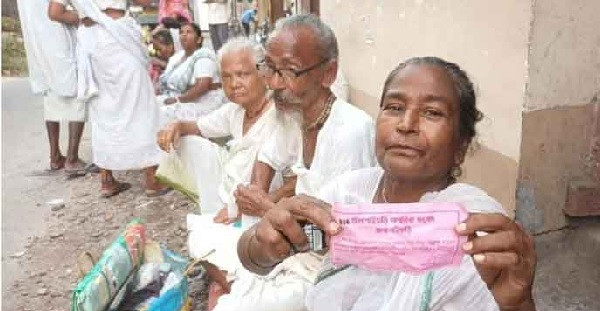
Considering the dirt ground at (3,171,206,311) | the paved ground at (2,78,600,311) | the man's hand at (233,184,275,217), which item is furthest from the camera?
the dirt ground at (3,171,206,311)

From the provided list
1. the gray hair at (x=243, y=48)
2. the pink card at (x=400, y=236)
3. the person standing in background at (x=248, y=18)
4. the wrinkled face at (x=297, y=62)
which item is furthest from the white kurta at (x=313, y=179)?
the person standing in background at (x=248, y=18)

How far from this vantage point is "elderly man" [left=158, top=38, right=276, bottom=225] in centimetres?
282

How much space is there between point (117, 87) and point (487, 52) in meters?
3.04

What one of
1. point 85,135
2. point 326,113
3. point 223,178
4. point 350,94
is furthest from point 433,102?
point 85,135

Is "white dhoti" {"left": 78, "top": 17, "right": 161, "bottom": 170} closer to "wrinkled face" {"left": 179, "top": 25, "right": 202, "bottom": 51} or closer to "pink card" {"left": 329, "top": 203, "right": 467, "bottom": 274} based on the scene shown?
"wrinkled face" {"left": 179, "top": 25, "right": 202, "bottom": 51}

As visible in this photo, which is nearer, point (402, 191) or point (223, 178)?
point (402, 191)

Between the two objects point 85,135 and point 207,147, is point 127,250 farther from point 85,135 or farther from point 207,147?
point 85,135

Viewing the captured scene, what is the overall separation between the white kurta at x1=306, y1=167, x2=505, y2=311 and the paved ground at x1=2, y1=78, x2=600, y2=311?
1.26 m

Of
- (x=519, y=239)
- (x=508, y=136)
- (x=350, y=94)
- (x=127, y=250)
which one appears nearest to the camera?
(x=519, y=239)

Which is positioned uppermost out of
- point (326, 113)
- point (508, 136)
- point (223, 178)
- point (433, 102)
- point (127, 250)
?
point (433, 102)

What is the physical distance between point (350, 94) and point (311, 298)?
3.18 meters

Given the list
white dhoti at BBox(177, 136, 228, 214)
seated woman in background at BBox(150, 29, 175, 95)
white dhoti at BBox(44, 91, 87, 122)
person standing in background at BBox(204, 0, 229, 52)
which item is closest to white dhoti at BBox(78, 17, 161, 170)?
white dhoti at BBox(44, 91, 87, 122)

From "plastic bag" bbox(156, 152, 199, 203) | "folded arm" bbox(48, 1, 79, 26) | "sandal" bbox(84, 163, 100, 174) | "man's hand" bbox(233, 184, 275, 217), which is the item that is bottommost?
"sandal" bbox(84, 163, 100, 174)

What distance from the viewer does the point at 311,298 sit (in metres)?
1.50
